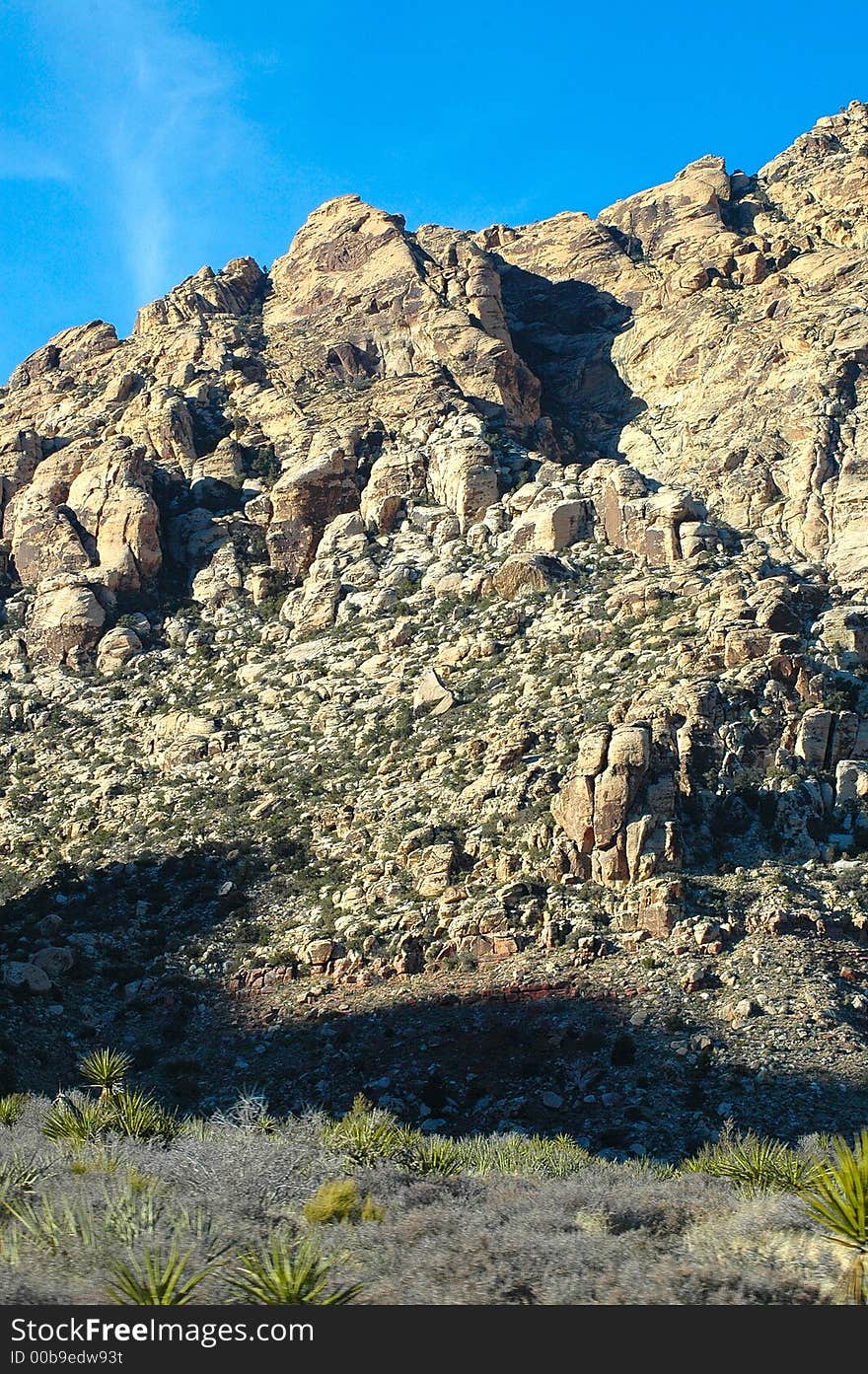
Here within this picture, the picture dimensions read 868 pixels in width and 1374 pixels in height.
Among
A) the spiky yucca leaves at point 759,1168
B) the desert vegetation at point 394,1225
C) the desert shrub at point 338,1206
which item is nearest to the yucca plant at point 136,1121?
the desert vegetation at point 394,1225

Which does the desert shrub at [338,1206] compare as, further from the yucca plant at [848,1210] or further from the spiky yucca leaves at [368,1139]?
the yucca plant at [848,1210]

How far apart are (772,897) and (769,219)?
7139cm

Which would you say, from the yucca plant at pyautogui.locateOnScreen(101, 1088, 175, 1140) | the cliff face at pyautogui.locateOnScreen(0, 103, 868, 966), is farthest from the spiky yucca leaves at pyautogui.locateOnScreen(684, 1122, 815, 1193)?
the cliff face at pyautogui.locateOnScreen(0, 103, 868, 966)

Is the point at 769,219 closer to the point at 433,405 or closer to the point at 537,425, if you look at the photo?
the point at 537,425

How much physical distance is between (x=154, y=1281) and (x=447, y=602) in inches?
1806

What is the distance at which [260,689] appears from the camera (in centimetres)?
5425

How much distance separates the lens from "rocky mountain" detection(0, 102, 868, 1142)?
38281mm

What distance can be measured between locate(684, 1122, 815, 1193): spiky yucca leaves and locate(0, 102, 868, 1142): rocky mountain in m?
14.4

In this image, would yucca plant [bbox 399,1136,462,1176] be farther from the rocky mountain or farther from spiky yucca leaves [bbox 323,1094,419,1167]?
the rocky mountain

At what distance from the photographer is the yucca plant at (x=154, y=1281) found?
37.1 feet

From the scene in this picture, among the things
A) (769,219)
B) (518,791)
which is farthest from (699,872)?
(769,219)

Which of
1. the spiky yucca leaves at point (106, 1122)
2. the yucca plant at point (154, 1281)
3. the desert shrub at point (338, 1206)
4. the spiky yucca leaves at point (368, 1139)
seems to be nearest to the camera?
the yucca plant at point (154, 1281)

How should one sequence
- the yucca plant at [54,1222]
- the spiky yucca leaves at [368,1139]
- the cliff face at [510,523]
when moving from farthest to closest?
1. the cliff face at [510,523]
2. the spiky yucca leaves at [368,1139]
3. the yucca plant at [54,1222]

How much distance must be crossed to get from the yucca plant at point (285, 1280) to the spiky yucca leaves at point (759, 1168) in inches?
334
